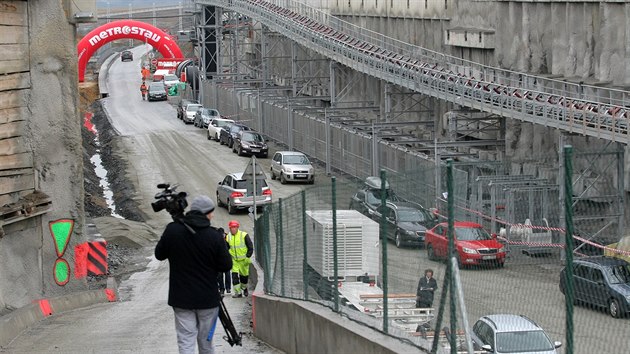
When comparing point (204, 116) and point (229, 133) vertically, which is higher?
point (204, 116)

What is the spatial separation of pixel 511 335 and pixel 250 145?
4700 centimetres

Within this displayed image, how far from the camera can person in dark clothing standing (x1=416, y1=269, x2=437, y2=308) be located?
10093 millimetres

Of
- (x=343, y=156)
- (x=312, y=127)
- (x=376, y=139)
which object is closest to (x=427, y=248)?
(x=376, y=139)

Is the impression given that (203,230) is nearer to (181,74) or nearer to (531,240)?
(531,240)

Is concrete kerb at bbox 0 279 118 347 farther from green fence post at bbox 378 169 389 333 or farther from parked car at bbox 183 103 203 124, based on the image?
parked car at bbox 183 103 203 124

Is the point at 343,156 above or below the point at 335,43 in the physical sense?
below

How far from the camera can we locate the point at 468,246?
9531 mm

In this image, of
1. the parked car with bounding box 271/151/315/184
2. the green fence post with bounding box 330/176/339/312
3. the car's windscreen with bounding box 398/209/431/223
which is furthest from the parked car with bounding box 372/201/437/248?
the parked car with bounding box 271/151/315/184

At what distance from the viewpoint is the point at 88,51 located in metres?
81.4

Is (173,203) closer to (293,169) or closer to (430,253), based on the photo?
(430,253)

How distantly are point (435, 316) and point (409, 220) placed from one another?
3.30 ft

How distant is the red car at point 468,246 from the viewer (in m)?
9.03

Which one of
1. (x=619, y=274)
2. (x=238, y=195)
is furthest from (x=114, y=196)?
(x=619, y=274)

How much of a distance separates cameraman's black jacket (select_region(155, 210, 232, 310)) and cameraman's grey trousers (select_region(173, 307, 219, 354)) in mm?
130
